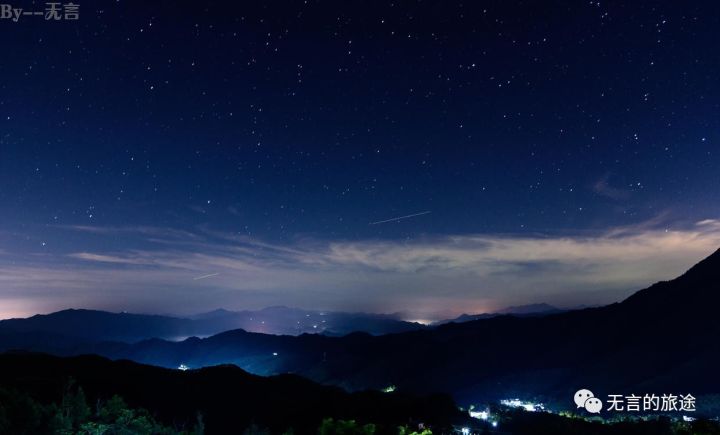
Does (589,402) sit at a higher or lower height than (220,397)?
lower

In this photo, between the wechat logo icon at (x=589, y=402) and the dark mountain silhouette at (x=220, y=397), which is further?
the wechat logo icon at (x=589, y=402)

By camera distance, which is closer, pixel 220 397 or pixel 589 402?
pixel 220 397

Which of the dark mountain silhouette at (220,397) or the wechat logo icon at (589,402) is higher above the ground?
the dark mountain silhouette at (220,397)

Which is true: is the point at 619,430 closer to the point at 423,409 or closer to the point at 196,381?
the point at 423,409

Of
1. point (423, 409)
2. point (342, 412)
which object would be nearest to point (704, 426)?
point (342, 412)

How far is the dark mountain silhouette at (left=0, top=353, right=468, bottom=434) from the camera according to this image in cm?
9438

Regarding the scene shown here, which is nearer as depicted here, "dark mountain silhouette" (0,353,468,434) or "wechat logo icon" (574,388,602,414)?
"dark mountain silhouette" (0,353,468,434)

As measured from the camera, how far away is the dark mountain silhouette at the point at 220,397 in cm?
9438

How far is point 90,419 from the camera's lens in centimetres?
4944

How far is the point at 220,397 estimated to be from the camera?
370 ft

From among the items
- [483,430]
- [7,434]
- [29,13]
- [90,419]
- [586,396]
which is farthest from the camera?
[586,396]

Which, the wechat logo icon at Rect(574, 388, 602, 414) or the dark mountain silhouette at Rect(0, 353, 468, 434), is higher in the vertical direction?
the dark mountain silhouette at Rect(0, 353, 468, 434)

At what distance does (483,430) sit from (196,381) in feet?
216

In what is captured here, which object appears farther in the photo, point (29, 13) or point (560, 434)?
point (560, 434)
